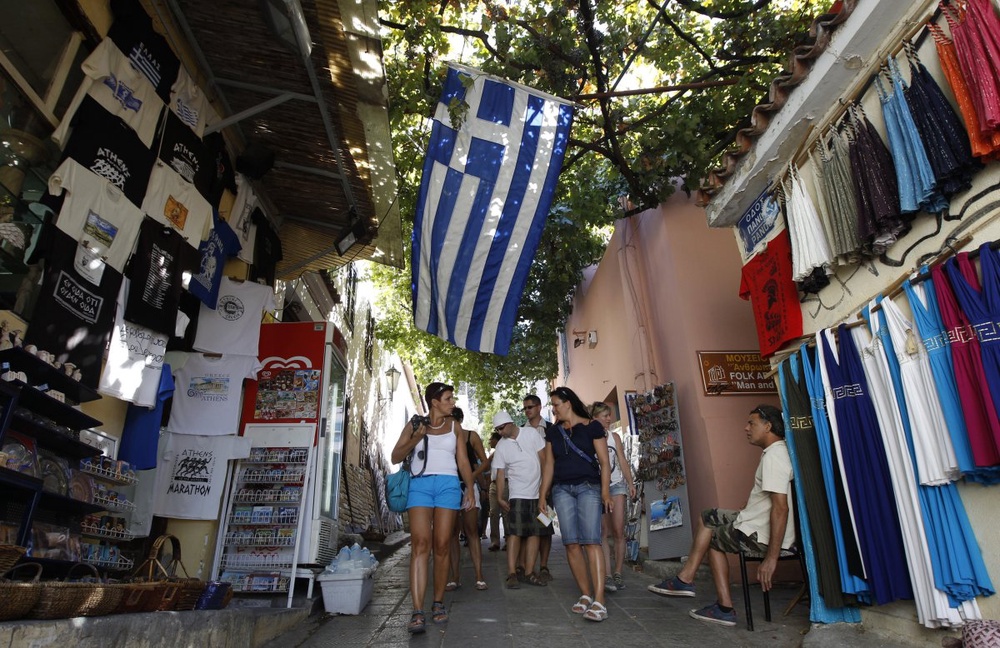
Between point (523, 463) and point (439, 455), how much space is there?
1.59m

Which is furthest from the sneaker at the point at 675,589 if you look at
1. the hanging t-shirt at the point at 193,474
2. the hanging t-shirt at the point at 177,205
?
the hanging t-shirt at the point at 177,205

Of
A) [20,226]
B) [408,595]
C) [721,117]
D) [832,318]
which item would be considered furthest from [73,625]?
[721,117]

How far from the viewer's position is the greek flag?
5.69 metres

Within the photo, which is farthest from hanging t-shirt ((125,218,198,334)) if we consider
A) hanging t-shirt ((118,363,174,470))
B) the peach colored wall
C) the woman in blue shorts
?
the peach colored wall

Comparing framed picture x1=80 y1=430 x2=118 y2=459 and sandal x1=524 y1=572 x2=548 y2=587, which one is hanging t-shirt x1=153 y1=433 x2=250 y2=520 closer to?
framed picture x1=80 y1=430 x2=118 y2=459

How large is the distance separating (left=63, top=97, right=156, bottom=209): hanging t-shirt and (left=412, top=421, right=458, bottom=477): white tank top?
2918 mm

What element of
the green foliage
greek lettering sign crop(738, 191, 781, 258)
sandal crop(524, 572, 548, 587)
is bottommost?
sandal crop(524, 572, 548, 587)

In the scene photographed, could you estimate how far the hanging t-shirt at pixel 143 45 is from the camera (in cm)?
448

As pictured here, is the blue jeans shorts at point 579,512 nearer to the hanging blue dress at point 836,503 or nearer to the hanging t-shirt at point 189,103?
the hanging blue dress at point 836,503

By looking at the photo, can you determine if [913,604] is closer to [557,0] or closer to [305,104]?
[305,104]

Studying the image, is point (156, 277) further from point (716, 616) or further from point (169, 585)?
point (716, 616)

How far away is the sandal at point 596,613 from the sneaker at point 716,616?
737mm

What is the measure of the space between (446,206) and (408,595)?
3859 mm

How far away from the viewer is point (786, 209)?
17.6 ft
